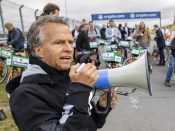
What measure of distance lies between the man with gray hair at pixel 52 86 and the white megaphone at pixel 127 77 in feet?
0.48

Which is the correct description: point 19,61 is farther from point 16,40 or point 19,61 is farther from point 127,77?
point 127,77

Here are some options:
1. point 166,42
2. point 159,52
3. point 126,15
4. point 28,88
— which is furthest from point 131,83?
point 126,15

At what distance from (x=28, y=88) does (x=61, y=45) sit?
0.28 m

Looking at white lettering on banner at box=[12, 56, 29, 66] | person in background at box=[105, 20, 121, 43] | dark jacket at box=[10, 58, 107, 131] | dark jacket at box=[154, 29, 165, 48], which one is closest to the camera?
dark jacket at box=[10, 58, 107, 131]

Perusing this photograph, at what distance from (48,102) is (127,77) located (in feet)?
1.38

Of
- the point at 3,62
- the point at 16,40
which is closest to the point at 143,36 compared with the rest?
the point at 16,40

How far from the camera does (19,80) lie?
7.50 ft

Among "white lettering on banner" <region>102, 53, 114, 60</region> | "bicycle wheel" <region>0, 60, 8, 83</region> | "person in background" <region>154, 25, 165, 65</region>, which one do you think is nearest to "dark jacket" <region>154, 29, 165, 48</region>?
"person in background" <region>154, 25, 165, 65</region>

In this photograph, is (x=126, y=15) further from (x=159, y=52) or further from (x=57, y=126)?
(x=57, y=126)

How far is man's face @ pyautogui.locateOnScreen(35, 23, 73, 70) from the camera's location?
2.08m

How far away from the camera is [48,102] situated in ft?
6.61

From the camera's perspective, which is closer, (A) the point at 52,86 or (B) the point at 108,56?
(A) the point at 52,86

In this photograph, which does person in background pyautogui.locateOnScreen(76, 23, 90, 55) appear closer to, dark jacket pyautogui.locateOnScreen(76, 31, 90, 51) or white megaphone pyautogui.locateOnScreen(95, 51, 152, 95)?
dark jacket pyautogui.locateOnScreen(76, 31, 90, 51)

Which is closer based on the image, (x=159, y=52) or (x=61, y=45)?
(x=61, y=45)
